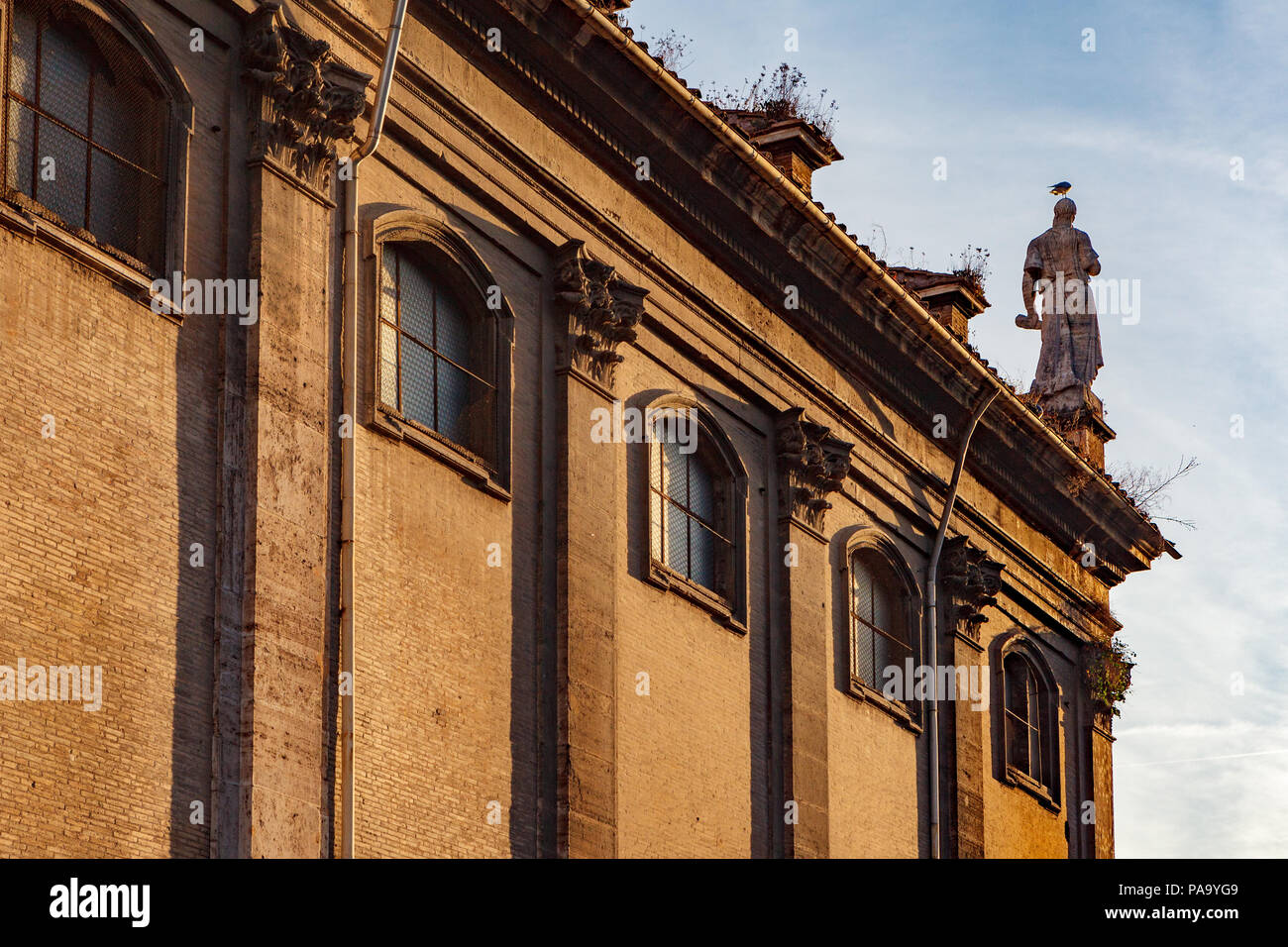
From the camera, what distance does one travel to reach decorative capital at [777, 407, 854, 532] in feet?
82.5

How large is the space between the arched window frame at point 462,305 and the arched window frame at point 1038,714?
38.7ft

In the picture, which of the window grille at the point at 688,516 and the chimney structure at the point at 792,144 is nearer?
the window grille at the point at 688,516

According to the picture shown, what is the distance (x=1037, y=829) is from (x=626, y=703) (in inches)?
447

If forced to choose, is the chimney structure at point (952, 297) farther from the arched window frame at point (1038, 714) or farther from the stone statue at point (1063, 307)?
the arched window frame at point (1038, 714)

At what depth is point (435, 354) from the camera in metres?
20.0

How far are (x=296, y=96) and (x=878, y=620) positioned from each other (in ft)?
38.9

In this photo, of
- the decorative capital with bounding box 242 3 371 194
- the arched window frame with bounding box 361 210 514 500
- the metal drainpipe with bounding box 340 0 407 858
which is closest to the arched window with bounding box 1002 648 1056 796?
the arched window frame with bounding box 361 210 514 500

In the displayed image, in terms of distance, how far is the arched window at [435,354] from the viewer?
63.7 ft

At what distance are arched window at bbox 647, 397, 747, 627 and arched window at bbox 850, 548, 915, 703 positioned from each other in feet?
8.95

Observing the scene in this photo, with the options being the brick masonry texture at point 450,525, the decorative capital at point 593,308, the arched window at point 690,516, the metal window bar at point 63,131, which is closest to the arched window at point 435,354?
the brick masonry texture at point 450,525

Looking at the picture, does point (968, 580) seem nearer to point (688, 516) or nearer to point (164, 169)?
point (688, 516)

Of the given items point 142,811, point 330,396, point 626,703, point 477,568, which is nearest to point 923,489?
point 626,703

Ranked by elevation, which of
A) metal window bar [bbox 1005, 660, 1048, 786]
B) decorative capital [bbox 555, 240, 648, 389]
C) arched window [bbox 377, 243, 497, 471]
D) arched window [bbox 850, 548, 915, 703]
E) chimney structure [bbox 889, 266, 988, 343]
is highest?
chimney structure [bbox 889, 266, 988, 343]

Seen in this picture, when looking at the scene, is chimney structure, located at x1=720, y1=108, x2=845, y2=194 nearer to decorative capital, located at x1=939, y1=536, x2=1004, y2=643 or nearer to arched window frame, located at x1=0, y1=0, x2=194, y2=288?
decorative capital, located at x1=939, y1=536, x2=1004, y2=643
